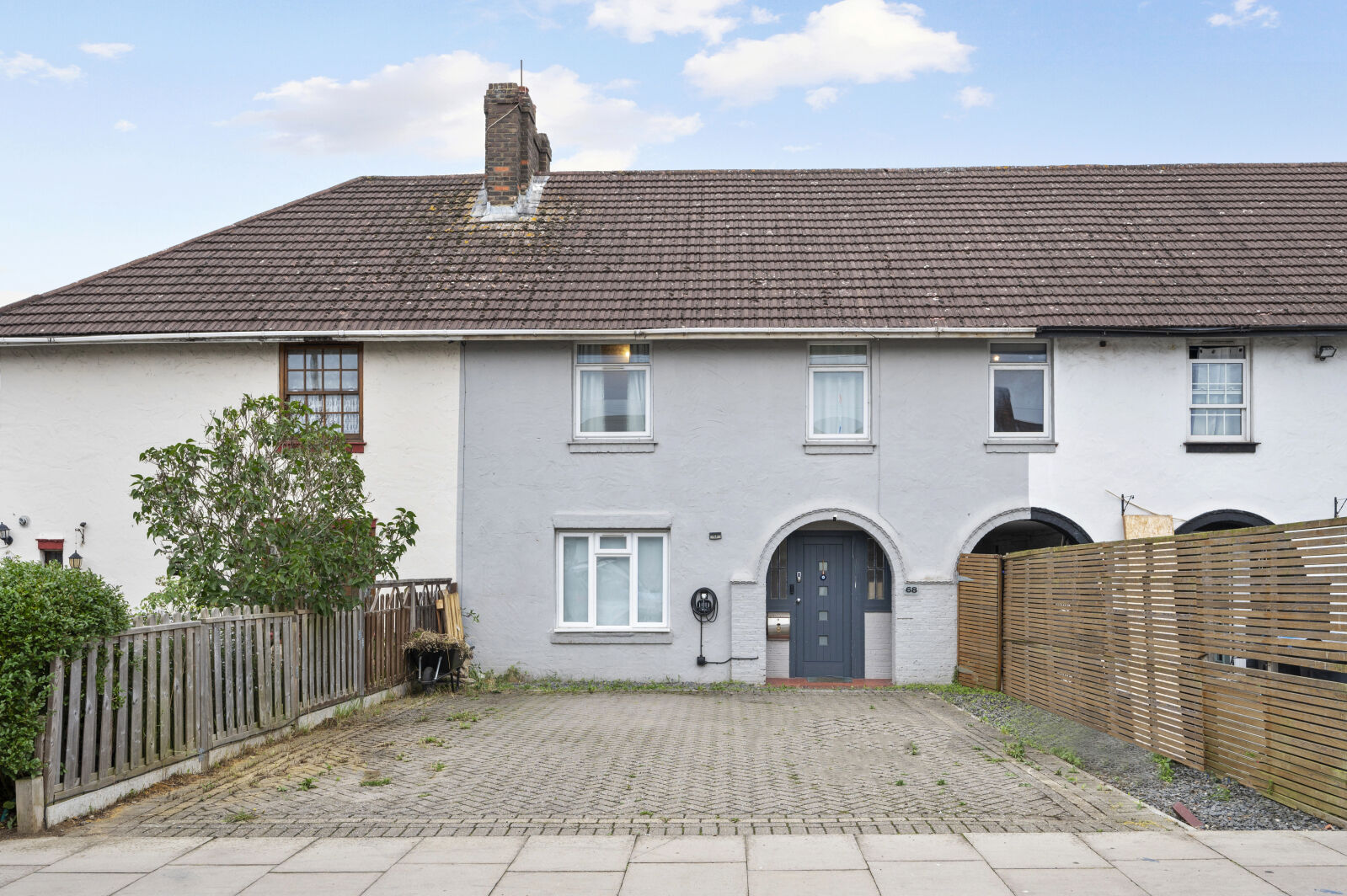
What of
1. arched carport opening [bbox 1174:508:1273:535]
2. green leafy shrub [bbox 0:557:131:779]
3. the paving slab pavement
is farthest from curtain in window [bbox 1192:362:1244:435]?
green leafy shrub [bbox 0:557:131:779]

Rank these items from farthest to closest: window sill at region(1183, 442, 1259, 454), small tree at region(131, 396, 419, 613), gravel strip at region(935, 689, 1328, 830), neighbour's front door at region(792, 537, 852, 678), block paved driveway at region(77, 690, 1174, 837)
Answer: neighbour's front door at region(792, 537, 852, 678) → window sill at region(1183, 442, 1259, 454) → small tree at region(131, 396, 419, 613) → block paved driveway at region(77, 690, 1174, 837) → gravel strip at region(935, 689, 1328, 830)

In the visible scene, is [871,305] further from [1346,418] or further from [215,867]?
[215,867]

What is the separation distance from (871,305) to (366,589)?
27.6 ft

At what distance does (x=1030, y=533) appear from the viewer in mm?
19578

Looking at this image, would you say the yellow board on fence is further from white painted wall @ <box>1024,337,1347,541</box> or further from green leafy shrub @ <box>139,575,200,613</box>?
green leafy shrub @ <box>139,575,200,613</box>

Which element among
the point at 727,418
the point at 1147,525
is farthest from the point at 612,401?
the point at 1147,525

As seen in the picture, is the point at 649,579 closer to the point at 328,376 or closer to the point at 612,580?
the point at 612,580

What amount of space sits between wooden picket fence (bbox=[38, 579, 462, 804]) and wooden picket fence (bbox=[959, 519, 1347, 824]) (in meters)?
8.15

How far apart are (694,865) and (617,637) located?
9.92 meters

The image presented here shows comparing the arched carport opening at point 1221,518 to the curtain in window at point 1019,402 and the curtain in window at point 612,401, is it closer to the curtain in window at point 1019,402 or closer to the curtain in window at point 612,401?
the curtain in window at point 1019,402

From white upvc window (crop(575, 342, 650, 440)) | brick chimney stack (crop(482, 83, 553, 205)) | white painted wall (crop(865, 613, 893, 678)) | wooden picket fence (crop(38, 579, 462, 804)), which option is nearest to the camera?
wooden picket fence (crop(38, 579, 462, 804))

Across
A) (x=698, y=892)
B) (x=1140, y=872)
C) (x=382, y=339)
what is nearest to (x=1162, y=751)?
(x=1140, y=872)

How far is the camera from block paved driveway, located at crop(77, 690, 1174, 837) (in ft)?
26.4

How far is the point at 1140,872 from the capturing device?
6.74 metres
